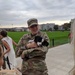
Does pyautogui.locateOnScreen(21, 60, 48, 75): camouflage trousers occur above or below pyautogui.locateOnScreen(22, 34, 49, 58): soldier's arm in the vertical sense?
below

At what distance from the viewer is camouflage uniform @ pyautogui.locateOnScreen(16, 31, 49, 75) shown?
3.30 metres

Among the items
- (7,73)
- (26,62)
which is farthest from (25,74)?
(7,73)

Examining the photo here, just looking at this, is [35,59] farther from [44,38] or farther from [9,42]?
[9,42]

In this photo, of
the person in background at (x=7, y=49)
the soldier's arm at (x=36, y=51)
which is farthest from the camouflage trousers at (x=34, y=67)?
the person in background at (x=7, y=49)

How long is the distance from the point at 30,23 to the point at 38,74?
0.80 meters

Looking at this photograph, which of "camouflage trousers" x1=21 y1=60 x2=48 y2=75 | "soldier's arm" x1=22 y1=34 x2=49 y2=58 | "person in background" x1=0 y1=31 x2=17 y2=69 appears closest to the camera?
"soldier's arm" x1=22 y1=34 x2=49 y2=58

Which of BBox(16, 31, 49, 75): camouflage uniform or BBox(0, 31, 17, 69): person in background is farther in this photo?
BBox(0, 31, 17, 69): person in background

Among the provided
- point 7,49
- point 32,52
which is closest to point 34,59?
point 32,52

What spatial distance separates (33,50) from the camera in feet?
10.8

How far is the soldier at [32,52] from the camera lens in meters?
3.30

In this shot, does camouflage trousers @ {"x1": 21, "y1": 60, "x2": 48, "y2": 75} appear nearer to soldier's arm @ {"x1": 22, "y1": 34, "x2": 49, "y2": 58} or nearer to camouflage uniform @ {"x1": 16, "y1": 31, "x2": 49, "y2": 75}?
camouflage uniform @ {"x1": 16, "y1": 31, "x2": 49, "y2": 75}

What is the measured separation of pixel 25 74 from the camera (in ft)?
11.5

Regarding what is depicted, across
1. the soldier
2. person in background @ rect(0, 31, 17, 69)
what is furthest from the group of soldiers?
person in background @ rect(0, 31, 17, 69)

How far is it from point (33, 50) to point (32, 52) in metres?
0.04
